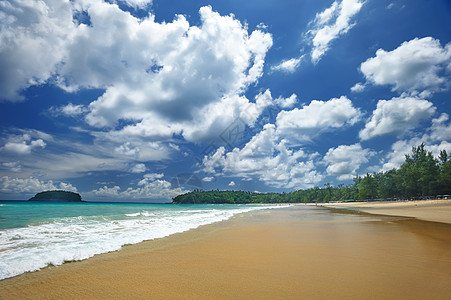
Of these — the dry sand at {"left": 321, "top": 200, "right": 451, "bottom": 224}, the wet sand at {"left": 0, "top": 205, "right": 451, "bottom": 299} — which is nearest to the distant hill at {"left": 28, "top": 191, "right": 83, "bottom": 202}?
the dry sand at {"left": 321, "top": 200, "right": 451, "bottom": 224}

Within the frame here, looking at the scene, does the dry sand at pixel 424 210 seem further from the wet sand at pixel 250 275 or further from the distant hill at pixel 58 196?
the distant hill at pixel 58 196

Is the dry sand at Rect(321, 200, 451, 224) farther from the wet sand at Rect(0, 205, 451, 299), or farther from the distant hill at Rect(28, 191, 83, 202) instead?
the distant hill at Rect(28, 191, 83, 202)

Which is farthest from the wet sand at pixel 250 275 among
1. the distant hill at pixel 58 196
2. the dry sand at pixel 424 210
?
the distant hill at pixel 58 196

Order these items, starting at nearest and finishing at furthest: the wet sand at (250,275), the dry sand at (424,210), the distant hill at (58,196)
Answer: the wet sand at (250,275)
the dry sand at (424,210)
the distant hill at (58,196)

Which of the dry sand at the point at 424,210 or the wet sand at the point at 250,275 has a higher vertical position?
the wet sand at the point at 250,275

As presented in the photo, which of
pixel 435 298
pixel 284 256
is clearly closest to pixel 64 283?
pixel 284 256

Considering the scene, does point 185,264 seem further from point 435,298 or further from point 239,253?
point 435,298

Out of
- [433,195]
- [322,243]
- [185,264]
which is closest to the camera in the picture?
[185,264]

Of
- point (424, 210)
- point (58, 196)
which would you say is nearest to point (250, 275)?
point (424, 210)

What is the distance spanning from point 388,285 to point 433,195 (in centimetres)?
7974

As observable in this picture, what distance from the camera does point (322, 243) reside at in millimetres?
7234

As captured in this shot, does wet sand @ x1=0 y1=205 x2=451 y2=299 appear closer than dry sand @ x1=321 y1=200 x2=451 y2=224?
Yes

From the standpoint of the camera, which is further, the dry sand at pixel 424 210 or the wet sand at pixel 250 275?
the dry sand at pixel 424 210

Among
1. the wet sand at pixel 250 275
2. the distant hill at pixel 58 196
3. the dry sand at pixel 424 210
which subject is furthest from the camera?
the distant hill at pixel 58 196
